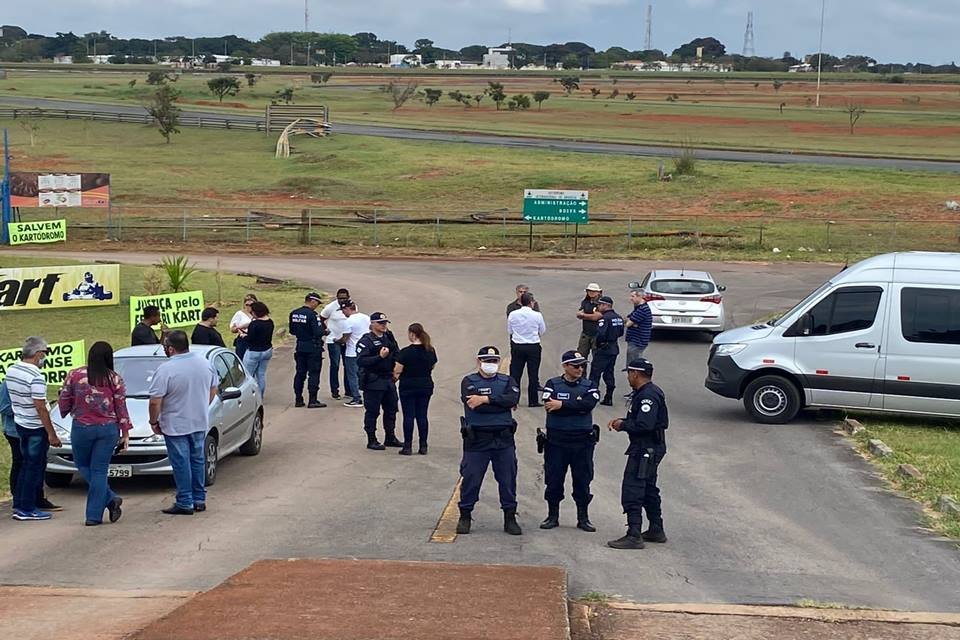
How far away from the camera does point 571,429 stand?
11156 mm

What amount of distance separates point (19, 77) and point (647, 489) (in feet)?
541

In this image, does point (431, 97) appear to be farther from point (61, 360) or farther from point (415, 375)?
point (415, 375)

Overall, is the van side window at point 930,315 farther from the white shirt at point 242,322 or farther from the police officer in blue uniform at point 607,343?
the white shirt at point 242,322

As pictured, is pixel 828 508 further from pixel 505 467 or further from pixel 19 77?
pixel 19 77

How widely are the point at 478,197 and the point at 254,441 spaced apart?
Result: 137 feet

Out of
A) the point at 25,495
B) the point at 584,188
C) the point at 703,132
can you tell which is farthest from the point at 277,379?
the point at 703,132

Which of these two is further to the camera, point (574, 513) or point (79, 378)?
point (574, 513)

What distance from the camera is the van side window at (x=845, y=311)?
56.9 ft

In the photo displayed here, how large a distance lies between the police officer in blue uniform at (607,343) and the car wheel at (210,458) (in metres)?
7.11

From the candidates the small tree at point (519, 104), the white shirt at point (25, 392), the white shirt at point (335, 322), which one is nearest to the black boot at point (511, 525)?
the white shirt at point (25, 392)

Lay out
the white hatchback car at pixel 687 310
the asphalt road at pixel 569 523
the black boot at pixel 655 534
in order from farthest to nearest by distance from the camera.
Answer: the white hatchback car at pixel 687 310
the black boot at pixel 655 534
the asphalt road at pixel 569 523

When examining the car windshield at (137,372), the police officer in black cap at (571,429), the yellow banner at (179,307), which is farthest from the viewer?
the yellow banner at (179,307)

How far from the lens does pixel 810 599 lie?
31.1 ft

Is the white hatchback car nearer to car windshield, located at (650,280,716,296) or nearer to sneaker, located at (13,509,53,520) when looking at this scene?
car windshield, located at (650,280,716,296)
